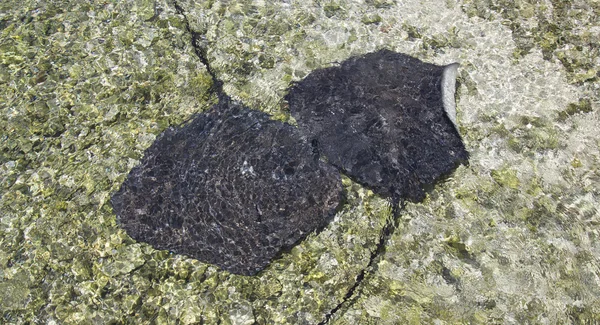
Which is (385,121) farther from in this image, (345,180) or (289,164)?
(289,164)

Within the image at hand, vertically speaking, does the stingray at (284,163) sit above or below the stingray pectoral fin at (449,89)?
below

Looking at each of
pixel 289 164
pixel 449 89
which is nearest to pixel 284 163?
pixel 289 164

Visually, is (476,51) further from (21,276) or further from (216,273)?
(21,276)

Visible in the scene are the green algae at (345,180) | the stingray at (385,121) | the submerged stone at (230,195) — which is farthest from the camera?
the stingray at (385,121)

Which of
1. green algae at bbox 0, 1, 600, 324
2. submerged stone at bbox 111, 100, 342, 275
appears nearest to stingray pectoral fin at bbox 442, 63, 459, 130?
green algae at bbox 0, 1, 600, 324

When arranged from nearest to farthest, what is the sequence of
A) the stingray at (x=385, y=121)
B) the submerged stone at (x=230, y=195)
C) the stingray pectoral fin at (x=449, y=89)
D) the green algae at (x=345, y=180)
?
the green algae at (x=345, y=180), the submerged stone at (x=230, y=195), the stingray at (x=385, y=121), the stingray pectoral fin at (x=449, y=89)

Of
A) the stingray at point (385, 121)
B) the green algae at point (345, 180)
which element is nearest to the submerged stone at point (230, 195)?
the green algae at point (345, 180)

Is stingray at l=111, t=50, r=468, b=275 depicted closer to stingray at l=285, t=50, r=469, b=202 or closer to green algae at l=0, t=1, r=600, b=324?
stingray at l=285, t=50, r=469, b=202

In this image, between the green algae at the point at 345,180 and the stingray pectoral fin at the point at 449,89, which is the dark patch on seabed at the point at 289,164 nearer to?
the stingray pectoral fin at the point at 449,89
